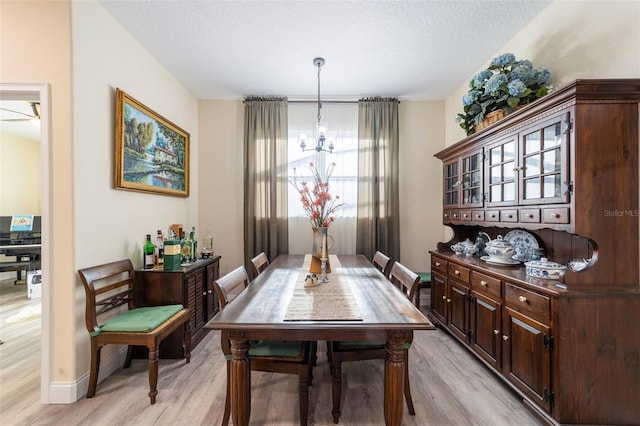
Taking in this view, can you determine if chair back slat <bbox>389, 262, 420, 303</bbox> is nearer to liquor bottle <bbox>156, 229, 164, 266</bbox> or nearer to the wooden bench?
the wooden bench

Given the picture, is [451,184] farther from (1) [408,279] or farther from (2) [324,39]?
(2) [324,39]

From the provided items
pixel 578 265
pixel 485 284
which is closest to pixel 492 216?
pixel 485 284

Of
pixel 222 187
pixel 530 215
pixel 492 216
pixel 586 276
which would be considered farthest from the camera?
pixel 222 187

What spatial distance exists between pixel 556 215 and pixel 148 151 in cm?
347

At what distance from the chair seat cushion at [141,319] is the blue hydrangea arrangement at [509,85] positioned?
320cm

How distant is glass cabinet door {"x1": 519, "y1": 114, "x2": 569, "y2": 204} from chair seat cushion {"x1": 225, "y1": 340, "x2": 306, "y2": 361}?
1852mm

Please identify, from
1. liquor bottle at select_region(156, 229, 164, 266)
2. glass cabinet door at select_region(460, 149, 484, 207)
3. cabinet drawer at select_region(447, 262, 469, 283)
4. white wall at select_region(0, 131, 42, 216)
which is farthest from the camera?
white wall at select_region(0, 131, 42, 216)

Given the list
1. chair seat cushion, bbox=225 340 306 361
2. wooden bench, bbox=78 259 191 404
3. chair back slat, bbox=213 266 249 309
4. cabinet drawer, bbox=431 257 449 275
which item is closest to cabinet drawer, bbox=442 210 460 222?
cabinet drawer, bbox=431 257 449 275

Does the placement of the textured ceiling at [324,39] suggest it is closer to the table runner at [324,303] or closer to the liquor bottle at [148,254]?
the liquor bottle at [148,254]

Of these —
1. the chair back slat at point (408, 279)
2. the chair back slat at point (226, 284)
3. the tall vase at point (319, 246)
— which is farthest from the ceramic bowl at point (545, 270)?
the chair back slat at point (226, 284)

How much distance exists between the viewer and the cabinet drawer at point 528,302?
1650 millimetres

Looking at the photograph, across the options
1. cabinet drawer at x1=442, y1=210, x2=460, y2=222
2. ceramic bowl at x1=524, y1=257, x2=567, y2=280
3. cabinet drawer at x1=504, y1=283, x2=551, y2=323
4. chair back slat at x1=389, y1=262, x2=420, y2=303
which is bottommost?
cabinet drawer at x1=504, y1=283, x2=551, y2=323

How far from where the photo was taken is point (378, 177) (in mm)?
3850

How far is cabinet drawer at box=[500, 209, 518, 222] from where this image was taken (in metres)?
2.10
